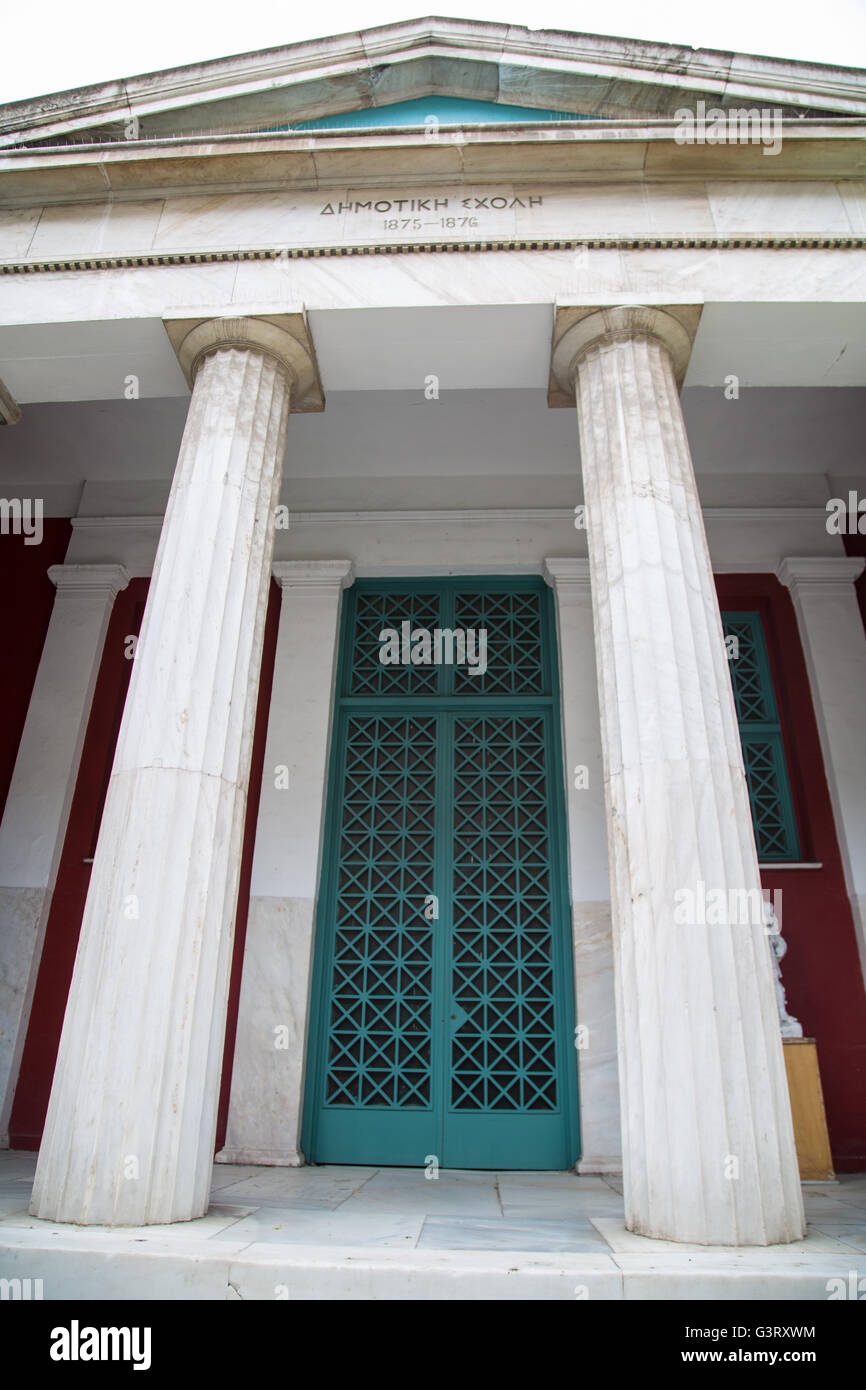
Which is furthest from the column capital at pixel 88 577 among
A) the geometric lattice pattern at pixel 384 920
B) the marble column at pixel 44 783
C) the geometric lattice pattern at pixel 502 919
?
the geometric lattice pattern at pixel 502 919

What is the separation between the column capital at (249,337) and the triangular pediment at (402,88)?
2.11 metres

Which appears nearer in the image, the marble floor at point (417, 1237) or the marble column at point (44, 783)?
the marble floor at point (417, 1237)

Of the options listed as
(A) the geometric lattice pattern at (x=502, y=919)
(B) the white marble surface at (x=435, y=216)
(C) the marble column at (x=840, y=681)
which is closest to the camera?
(B) the white marble surface at (x=435, y=216)

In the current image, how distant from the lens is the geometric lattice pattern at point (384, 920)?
24.7 feet

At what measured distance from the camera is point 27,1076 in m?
7.65

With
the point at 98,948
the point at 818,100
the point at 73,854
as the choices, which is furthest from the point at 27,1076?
the point at 818,100

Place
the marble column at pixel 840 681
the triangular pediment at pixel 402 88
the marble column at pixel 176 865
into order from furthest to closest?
the marble column at pixel 840 681
the triangular pediment at pixel 402 88
the marble column at pixel 176 865

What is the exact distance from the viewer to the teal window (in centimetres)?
826

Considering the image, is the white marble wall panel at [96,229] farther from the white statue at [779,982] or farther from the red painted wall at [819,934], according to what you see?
the white statue at [779,982]

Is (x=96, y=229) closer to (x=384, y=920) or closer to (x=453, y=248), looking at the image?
(x=453, y=248)

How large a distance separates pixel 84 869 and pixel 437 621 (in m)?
4.50

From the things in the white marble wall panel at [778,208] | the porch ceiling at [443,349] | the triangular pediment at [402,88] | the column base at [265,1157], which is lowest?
the column base at [265,1157]

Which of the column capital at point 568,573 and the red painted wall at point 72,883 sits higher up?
the column capital at point 568,573
